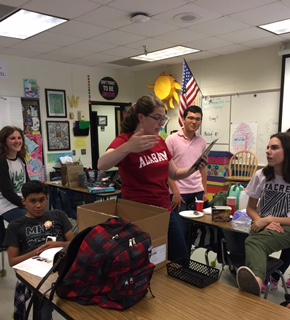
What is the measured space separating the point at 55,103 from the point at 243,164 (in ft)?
11.7

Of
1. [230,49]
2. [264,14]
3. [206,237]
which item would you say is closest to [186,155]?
[206,237]

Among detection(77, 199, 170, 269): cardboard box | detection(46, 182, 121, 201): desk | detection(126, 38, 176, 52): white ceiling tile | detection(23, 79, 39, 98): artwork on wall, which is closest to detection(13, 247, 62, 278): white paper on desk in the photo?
detection(77, 199, 170, 269): cardboard box

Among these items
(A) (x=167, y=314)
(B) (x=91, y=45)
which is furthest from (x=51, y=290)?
(B) (x=91, y=45)

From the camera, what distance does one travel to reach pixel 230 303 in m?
1.09

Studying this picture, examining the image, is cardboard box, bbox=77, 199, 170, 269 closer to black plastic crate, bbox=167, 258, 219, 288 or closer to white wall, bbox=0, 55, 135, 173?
black plastic crate, bbox=167, 258, 219, 288

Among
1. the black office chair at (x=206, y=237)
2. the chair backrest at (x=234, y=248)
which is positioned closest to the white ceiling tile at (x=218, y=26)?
the black office chair at (x=206, y=237)

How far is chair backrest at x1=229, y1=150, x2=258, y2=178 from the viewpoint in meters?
4.94

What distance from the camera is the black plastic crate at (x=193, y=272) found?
122 cm

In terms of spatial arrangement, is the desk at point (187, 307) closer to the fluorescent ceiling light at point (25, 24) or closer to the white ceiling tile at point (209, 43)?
the fluorescent ceiling light at point (25, 24)

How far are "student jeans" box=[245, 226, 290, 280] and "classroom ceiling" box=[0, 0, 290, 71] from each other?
2.28m

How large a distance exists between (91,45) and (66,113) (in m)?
1.68

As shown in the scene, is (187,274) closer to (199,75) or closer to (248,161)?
(248,161)

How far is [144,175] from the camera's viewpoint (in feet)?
5.38

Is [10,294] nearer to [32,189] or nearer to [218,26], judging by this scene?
[32,189]
